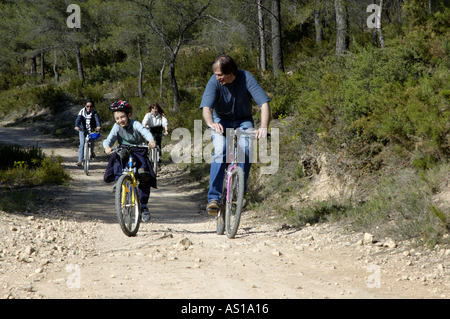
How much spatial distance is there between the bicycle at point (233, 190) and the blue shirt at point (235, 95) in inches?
12.8

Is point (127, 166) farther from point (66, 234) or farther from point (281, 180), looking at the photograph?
point (281, 180)

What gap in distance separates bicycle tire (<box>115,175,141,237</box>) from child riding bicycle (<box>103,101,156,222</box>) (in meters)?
0.32

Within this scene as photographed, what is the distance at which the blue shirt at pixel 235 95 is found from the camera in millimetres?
5031

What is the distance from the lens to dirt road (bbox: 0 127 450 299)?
324 cm

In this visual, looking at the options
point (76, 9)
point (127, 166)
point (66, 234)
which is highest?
point (76, 9)

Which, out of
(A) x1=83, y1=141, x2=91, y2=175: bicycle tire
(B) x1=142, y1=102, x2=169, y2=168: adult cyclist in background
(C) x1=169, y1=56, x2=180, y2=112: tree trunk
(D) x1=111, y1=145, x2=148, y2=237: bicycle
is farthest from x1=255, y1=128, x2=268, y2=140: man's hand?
(C) x1=169, y1=56, x2=180, y2=112: tree trunk

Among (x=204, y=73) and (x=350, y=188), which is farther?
(x=204, y=73)

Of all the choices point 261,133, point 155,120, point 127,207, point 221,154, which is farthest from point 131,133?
point 155,120

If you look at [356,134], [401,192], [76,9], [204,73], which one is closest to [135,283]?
[401,192]

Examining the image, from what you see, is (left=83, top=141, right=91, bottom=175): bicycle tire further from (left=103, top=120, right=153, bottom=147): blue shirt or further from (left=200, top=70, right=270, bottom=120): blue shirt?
(left=200, top=70, right=270, bottom=120): blue shirt

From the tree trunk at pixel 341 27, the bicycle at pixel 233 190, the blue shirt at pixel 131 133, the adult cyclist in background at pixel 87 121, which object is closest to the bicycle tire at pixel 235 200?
the bicycle at pixel 233 190

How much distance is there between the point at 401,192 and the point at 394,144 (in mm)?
1020

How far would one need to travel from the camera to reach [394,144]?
6.05 m
